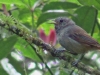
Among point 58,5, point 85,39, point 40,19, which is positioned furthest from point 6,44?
point 85,39

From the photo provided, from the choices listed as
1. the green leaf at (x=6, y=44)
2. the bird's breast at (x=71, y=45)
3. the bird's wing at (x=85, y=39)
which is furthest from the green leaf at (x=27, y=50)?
the bird's wing at (x=85, y=39)

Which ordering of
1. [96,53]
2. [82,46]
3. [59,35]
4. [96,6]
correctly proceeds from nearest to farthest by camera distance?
1. [96,6]
2. [82,46]
3. [59,35]
4. [96,53]

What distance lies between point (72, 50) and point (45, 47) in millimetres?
638

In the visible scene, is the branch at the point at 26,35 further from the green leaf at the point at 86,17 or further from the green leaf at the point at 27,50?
the green leaf at the point at 86,17

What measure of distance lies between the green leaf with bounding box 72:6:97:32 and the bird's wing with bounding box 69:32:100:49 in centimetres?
20

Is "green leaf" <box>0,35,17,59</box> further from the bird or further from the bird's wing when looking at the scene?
the bird's wing

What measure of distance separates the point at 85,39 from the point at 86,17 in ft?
1.28

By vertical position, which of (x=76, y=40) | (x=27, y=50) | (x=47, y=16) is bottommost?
(x=76, y=40)

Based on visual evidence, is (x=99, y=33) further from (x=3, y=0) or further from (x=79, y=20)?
(x=3, y=0)

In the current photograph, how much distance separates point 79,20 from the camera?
2131mm

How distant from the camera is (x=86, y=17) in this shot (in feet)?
6.94

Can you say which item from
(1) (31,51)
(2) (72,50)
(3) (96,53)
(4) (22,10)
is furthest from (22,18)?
(3) (96,53)

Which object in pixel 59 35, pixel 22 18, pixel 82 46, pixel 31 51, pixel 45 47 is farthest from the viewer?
pixel 59 35

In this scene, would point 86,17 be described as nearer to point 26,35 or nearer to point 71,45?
point 71,45
